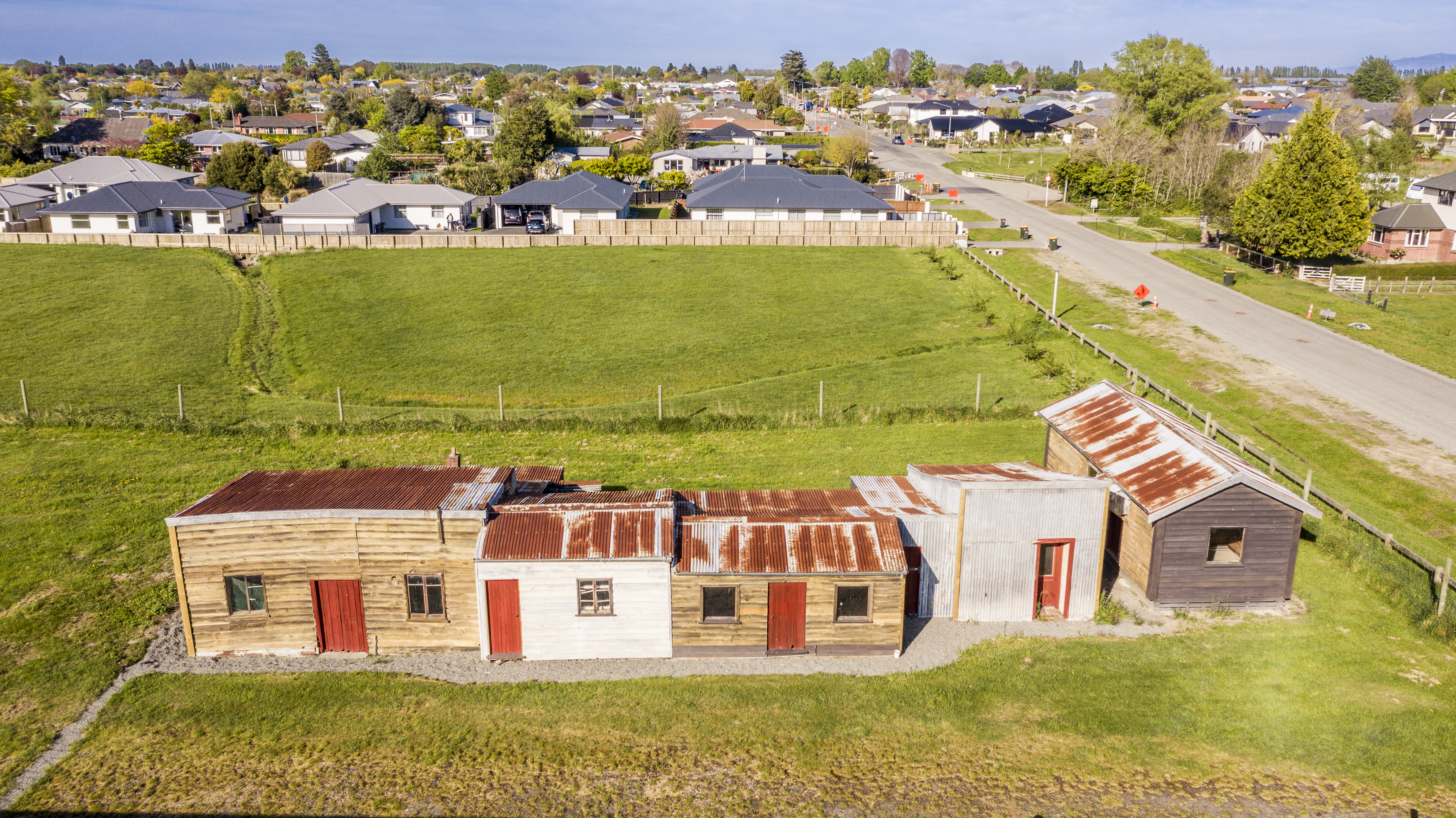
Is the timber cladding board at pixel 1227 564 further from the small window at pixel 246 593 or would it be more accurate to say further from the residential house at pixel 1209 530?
the small window at pixel 246 593

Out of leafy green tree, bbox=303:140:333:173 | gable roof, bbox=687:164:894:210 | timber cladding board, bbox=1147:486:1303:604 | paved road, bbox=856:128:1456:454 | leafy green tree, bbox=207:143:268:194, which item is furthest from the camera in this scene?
leafy green tree, bbox=303:140:333:173

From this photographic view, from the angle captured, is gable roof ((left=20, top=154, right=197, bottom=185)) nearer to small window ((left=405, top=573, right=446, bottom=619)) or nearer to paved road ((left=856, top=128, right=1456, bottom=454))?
paved road ((left=856, top=128, right=1456, bottom=454))

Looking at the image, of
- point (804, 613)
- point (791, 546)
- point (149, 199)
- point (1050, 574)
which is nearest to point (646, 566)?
point (791, 546)

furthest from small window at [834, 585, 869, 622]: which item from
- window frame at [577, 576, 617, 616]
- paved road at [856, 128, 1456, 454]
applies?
paved road at [856, 128, 1456, 454]

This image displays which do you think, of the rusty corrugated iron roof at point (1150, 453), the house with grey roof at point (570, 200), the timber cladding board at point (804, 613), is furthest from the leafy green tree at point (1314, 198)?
the timber cladding board at point (804, 613)

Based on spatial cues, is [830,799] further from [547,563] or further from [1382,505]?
[1382,505]

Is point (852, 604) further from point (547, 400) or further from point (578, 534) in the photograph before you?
point (547, 400)
